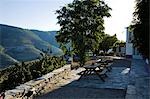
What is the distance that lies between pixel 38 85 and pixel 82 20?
1085 centimetres

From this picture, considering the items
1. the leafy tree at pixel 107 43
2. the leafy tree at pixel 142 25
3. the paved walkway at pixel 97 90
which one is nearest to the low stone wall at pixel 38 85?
the paved walkway at pixel 97 90

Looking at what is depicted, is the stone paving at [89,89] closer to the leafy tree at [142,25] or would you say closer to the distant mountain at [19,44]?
the leafy tree at [142,25]

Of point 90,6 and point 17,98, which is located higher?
point 90,6

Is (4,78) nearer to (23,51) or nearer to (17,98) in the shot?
(17,98)

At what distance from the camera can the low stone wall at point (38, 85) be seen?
816 cm

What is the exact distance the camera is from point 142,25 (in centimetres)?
957

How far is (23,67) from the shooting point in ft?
38.4

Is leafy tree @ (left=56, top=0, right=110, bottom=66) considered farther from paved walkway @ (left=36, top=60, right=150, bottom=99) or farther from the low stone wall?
paved walkway @ (left=36, top=60, right=150, bottom=99)

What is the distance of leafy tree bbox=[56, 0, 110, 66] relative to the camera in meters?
20.5

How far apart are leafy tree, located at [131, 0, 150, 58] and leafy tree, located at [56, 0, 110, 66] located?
10265 millimetres

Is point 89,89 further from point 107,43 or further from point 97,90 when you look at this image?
point 107,43

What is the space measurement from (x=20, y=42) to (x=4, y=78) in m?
155

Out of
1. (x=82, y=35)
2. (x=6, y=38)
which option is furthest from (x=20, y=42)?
(x=82, y=35)

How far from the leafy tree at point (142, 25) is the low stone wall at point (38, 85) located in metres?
3.69
